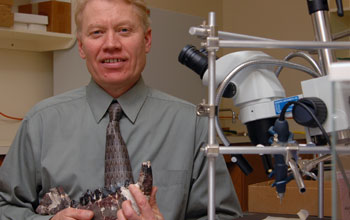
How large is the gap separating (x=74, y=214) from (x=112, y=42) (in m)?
0.48

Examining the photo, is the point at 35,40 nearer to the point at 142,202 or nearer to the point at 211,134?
the point at 142,202

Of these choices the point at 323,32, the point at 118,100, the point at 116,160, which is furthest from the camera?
the point at 118,100

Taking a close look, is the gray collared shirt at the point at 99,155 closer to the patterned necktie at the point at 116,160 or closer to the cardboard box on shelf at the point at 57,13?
the patterned necktie at the point at 116,160

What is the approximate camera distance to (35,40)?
109 inches

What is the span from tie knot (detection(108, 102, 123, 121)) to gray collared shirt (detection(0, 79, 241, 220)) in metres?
0.01

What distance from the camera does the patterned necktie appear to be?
1309 millimetres

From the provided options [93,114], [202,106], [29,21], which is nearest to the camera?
[202,106]

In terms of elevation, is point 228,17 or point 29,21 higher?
point 228,17

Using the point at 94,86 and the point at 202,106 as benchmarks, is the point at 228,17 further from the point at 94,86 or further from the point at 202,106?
the point at 202,106

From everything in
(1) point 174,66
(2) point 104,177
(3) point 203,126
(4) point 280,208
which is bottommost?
(4) point 280,208

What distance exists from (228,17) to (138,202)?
376 cm

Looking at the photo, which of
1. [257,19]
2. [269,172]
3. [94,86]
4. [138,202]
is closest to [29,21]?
[94,86]

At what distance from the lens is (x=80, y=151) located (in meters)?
1.40

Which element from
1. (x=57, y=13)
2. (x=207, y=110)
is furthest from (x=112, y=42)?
(x=57, y=13)
